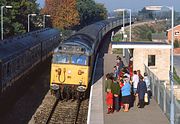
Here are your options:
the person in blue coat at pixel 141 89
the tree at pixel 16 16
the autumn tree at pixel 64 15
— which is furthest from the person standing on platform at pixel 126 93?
the autumn tree at pixel 64 15

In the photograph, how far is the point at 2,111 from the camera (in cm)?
2108

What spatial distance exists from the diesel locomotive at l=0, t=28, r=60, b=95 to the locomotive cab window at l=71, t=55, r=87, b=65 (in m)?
3.00

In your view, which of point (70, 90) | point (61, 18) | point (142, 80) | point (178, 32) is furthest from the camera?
point (178, 32)

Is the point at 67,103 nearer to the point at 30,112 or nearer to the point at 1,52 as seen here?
the point at 30,112

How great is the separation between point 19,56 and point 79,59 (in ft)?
13.0

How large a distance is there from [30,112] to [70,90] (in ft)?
8.65

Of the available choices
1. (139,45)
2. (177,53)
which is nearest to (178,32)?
(177,53)

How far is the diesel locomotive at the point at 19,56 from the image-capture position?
2131 cm

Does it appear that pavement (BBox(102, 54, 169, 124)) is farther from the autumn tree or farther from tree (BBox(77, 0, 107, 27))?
tree (BBox(77, 0, 107, 27))

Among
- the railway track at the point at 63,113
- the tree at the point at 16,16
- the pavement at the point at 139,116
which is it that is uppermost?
the tree at the point at 16,16

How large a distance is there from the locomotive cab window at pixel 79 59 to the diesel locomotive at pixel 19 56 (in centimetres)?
300

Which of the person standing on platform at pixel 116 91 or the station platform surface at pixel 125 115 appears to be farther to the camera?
the person standing on platform at pixel 116 91

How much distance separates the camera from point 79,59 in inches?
922

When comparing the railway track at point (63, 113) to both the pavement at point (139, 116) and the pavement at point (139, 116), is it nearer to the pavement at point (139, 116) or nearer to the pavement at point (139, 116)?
the pavement at point (139, 116)
